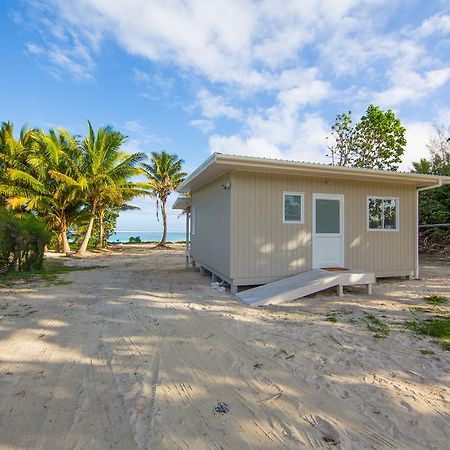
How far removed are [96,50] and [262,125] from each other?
7.59 meters

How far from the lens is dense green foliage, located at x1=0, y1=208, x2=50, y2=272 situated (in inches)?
319

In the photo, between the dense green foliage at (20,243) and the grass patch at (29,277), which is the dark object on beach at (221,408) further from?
the dense green foliage at (20,243)

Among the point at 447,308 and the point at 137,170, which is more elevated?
the point at 137,170

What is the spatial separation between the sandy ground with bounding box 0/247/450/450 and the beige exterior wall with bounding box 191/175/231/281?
2203 mm

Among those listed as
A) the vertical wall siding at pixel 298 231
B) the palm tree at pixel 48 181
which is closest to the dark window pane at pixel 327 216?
the vertical wall siding at pixel 298 231

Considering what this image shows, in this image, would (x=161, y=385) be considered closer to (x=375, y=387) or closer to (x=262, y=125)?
(x=375, y=387)

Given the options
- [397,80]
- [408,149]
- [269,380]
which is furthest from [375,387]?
[408,149]

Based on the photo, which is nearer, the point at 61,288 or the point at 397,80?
the point at 61,288

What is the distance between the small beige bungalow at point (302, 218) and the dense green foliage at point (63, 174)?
984cm

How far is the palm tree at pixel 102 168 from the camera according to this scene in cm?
1602

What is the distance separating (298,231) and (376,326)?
3311 mm

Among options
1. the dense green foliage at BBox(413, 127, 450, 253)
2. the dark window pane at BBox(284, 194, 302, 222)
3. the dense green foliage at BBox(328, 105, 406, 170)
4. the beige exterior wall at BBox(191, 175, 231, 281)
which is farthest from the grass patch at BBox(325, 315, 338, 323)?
the dense green foliage at BBox(328, 105, 406, 170)

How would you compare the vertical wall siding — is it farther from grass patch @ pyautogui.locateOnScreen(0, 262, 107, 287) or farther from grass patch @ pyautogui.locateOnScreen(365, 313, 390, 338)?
grass patch @ pyautogui.locateOnScreen(0, 262, 107, 287)

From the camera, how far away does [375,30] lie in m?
9.38
